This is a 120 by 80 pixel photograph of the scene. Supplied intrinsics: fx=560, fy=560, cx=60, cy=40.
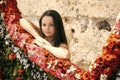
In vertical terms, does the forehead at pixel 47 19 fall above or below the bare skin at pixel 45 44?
Answer: above

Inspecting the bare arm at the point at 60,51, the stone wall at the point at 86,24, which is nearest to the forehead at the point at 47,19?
the bare arm at the point at 60,51

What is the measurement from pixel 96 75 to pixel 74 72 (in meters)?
0.13

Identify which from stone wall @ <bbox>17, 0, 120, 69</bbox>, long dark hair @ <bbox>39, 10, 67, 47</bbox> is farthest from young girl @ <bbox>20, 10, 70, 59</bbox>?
stone wall @ <bbox>17, 0, 120, 69</bbox>

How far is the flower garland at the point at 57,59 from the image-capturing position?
2.19 m

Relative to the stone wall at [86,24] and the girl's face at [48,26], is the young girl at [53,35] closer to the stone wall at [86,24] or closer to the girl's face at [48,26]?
the girl's face at [48,26]

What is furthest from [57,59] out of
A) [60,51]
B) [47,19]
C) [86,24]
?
[86,24]

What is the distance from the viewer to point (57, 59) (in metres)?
2.40

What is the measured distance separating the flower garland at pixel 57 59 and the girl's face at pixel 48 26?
0.10 m

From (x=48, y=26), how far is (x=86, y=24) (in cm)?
37

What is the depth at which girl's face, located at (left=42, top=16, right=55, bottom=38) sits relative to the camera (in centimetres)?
238

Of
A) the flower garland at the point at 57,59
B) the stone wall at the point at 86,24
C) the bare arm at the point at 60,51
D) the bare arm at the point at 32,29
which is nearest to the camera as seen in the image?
the flower garland at the point at 57,59

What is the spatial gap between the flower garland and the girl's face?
10 cm

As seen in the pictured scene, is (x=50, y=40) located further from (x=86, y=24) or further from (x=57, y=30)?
(x=86, y=24)

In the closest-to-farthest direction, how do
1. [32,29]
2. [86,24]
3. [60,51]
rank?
[60,51] → [32,29] → [86,24]
